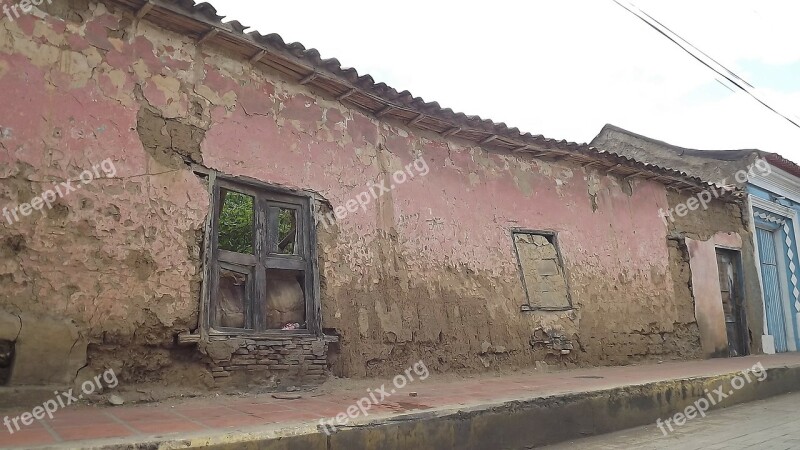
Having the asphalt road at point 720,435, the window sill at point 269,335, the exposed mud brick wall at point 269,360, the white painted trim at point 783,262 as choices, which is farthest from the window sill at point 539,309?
the white painted trim at point 783,262

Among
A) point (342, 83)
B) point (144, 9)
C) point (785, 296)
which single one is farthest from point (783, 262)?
point (144, 9)

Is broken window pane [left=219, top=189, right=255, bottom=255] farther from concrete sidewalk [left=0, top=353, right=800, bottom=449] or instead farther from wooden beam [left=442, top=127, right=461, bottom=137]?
concrete sidewalk [left=0, top=353, right=800, bottom=449]

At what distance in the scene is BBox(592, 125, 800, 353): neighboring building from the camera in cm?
1091

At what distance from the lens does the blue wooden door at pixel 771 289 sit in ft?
36.0

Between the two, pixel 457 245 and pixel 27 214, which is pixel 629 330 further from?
pixel 27 214

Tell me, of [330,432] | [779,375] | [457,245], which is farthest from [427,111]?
[779,375]

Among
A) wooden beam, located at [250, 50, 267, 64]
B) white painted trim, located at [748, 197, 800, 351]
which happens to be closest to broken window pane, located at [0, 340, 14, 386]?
wooden beam, located at [250, 50, 267, 64]

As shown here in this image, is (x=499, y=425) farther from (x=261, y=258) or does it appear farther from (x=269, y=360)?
(x=261, y=258)

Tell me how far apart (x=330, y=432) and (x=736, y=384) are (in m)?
5.60

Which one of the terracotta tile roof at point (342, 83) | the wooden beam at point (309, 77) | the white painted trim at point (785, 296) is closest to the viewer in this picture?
the terracotta tile roof at point (342, 83)

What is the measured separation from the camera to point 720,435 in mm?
4703

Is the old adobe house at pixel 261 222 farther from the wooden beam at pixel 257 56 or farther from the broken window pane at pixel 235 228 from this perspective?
the broken window pane at pixel 235 228

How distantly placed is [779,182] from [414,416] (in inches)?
455

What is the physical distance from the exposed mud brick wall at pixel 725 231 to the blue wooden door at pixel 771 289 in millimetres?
610
